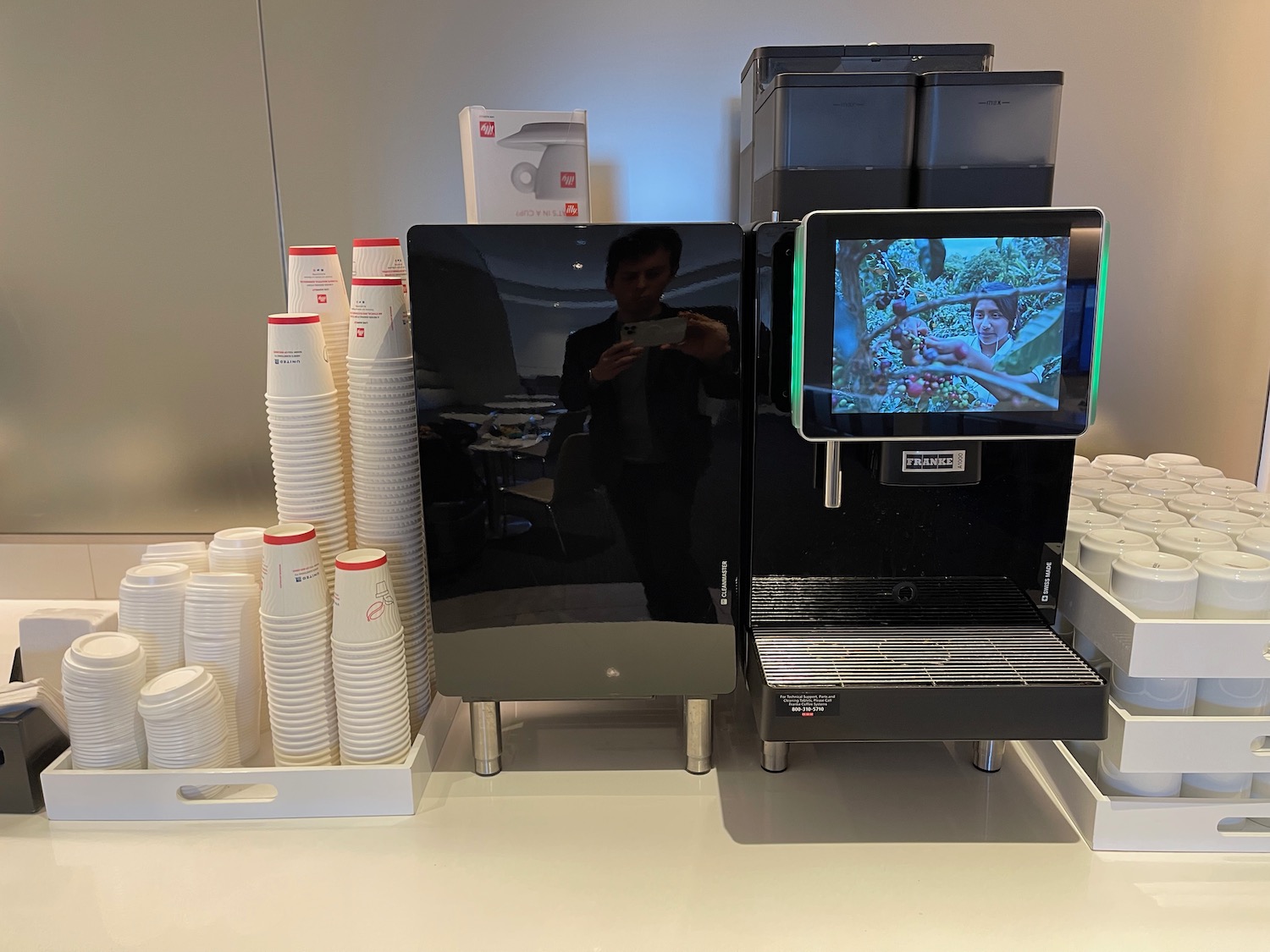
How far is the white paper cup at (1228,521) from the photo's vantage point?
3.41ft

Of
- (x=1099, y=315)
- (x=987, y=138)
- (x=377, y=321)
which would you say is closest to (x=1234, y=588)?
(x=1099, y=315)

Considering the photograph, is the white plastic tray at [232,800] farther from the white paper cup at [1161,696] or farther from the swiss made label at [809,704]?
the white paper cup at [1161,696]

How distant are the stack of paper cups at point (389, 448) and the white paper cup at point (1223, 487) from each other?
104 cm

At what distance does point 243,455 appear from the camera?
1612 mm

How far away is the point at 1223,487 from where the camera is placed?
1223 millimetres

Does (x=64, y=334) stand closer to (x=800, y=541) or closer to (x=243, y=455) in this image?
(x=243, y=455)

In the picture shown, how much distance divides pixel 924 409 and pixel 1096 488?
498 mm

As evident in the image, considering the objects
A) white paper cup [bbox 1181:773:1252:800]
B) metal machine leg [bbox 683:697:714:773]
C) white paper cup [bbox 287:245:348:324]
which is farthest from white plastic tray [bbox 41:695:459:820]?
white paper cup [bbox 1181:773:1252:800]

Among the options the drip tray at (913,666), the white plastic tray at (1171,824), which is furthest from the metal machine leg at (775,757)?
the white plastic tray at (1171,824)

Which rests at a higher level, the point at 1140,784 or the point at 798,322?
the point at 798,322

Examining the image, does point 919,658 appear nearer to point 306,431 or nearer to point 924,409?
point 924,409

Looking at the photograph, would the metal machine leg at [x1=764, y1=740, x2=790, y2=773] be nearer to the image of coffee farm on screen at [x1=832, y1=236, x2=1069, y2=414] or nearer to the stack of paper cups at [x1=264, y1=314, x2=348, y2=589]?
the image of coffee farm on screen at [x1=832, y1=236, x2=1069, y2=414]

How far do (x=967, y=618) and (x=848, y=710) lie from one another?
0.84 feet

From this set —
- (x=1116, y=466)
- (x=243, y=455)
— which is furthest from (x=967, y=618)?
(x=243, y=455)
